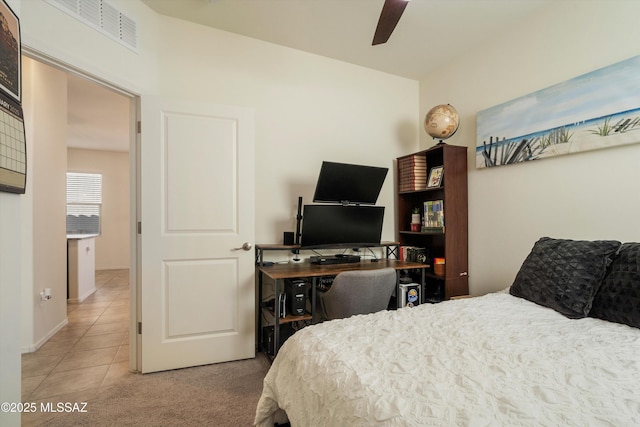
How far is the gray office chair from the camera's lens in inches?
81.7

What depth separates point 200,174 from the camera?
2404 millimetres

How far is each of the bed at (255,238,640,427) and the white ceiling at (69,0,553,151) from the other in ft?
6.24

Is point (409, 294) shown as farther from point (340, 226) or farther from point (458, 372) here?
point (458, 372)

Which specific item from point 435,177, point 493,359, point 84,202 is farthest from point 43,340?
point 84,202

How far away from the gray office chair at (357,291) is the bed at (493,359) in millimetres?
444

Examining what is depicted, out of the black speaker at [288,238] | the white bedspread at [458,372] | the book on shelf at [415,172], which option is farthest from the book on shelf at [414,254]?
the white bedspread at [458,372]

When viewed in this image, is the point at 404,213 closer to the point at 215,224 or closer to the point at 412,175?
the point at 412,175

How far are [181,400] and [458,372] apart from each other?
1772 millimetres

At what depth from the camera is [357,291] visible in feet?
6.85

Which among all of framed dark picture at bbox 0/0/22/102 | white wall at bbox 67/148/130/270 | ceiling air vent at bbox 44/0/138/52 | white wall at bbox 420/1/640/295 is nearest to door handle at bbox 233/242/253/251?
framed dark picture at bbox 0/0/22/102

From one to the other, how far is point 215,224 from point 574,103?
2800 mm

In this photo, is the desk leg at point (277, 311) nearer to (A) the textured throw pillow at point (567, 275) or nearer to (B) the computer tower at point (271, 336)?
(B) the computer tower at point (271, 336)

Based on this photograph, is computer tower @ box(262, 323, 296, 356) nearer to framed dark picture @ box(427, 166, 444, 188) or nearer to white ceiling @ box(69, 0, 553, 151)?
framed dark picture @ box(427, 166, 444, 188)

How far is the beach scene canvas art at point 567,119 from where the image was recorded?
1.84m
